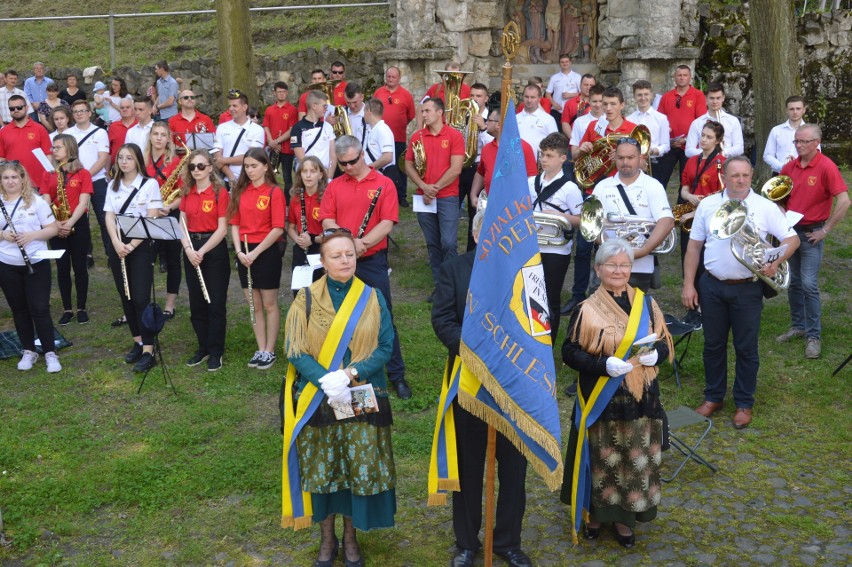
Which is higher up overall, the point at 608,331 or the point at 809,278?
the point at 608,331

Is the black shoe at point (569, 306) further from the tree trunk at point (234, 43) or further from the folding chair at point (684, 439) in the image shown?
the tree trunk at point (234, 43)

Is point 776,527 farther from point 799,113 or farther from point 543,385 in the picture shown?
point 799,113

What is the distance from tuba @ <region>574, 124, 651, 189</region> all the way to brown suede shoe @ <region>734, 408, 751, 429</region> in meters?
2.81

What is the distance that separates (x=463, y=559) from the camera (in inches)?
197

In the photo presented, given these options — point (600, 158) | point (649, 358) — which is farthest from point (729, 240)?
point (600, 158)

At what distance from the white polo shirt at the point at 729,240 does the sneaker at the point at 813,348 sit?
1.66m

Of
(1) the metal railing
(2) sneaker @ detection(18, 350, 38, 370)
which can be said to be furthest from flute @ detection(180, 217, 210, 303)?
(1) the metal railing

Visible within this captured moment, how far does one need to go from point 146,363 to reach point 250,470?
2383mm

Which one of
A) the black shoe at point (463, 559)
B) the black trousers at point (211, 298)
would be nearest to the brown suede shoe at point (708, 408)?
the black shoe at point (463, 559)

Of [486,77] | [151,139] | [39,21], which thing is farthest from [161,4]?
[151,139]

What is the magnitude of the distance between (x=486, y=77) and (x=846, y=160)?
20.7 feet

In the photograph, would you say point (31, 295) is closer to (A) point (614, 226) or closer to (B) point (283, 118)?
(A) point (614, 226)

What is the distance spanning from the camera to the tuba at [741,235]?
6.51m

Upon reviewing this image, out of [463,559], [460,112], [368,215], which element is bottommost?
[463,559]
